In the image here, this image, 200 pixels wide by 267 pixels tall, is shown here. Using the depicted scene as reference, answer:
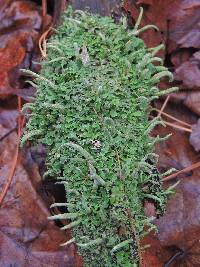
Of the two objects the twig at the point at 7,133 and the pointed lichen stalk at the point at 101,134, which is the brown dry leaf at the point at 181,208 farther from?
the twig at the point at 7,133

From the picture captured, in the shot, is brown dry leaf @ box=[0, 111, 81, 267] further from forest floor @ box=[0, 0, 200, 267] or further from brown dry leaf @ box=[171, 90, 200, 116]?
brown dry leaf @ box=[171, 90, 200, 116]

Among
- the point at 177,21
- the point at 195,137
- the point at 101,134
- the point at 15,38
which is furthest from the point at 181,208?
the point at 15,38

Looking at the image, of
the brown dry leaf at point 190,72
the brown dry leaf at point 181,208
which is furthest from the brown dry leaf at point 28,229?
the brown dry leaf at point 190,72

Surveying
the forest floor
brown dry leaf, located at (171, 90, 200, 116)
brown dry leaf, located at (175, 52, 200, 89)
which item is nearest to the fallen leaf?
the forest floor

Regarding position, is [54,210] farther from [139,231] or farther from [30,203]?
[139,231]

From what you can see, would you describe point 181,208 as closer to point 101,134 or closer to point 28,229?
A: point 101,134

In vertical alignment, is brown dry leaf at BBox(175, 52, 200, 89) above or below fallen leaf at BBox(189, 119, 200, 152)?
above
